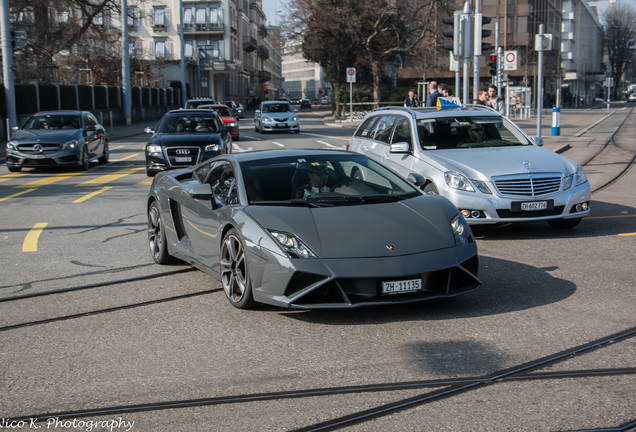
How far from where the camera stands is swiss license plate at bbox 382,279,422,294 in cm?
559

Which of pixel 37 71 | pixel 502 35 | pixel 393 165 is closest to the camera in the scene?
pixel 393 165

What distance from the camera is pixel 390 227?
5992 mm

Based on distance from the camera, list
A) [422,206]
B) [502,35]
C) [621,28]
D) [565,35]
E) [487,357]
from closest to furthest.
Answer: [487,357] < [422,206] < [502,35] < [565,35] < [621,28]

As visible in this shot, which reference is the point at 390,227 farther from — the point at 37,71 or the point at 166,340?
the point at 37,71

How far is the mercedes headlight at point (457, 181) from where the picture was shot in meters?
9.34

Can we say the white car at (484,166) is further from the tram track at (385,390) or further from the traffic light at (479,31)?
the traffic light at (479,31)

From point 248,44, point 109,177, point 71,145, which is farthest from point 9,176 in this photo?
point 248,44

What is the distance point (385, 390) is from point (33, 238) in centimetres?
721

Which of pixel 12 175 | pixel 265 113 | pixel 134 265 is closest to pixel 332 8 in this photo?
pixel 265 113

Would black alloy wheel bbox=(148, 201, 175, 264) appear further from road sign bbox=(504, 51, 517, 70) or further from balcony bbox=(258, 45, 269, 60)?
balcony bbox=(258, 45, 269, 60)

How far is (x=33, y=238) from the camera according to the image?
1012 centimetres

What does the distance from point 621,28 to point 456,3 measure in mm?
109575


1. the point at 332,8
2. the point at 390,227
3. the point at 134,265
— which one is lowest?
the point at 134,265

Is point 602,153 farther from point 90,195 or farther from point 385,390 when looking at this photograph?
point 385,390
